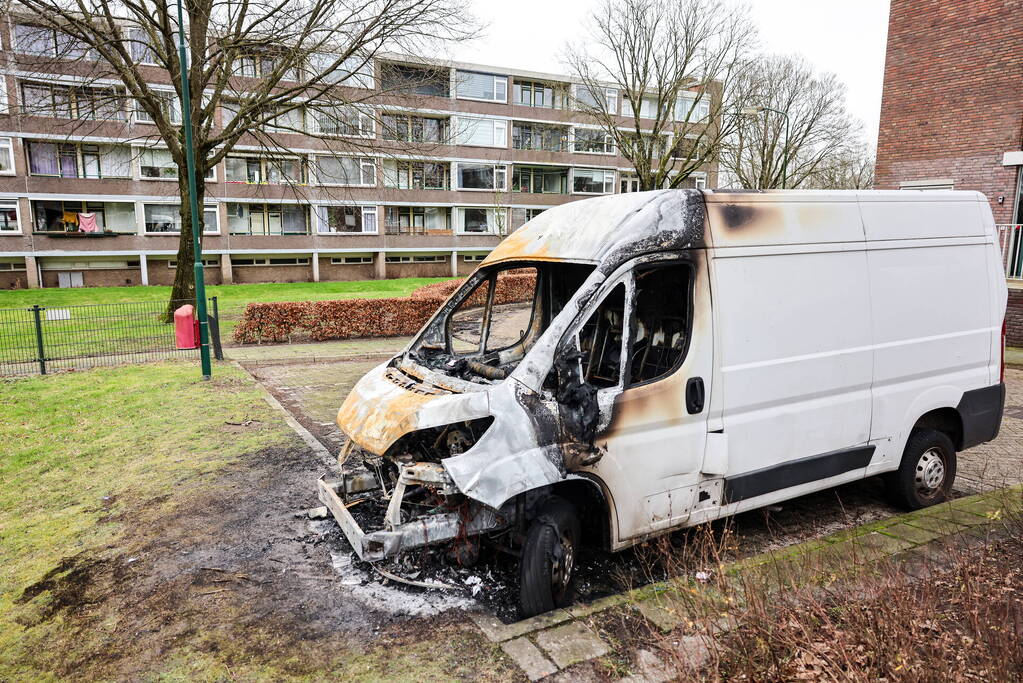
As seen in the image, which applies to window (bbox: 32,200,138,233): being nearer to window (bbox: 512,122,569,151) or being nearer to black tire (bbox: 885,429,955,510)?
window (bbox: 512,122,569,151)

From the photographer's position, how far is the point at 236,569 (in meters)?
4.81

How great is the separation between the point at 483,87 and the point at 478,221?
863cm

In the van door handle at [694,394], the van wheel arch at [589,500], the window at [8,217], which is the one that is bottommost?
the van wheel arch at [589,500]

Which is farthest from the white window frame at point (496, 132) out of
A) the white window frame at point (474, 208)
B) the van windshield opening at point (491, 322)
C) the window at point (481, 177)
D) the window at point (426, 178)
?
the van windshield opening at point (491, 322)

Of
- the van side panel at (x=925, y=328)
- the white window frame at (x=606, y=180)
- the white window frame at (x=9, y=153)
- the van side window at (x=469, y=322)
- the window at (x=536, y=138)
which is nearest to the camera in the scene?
the van side panel at (x=925, y=328)

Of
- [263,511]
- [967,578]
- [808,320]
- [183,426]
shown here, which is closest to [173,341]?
[183,426]

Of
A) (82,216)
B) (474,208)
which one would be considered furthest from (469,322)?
(474,208)

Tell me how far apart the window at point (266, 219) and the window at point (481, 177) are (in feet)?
34.0

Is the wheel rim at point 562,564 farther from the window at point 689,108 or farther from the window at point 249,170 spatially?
the window at point 689,108

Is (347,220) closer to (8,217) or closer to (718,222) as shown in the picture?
(8,217)

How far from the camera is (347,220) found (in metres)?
40.1

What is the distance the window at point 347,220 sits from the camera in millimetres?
39438

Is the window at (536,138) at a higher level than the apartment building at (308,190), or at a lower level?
higher

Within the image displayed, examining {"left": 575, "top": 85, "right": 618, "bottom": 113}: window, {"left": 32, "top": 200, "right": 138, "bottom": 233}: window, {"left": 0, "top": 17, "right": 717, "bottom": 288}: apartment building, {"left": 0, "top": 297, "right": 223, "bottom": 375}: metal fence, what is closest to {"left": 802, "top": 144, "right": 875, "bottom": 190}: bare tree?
{"left": 0, "top": 17, "right": 717, "bottom": 288}: apartment building
